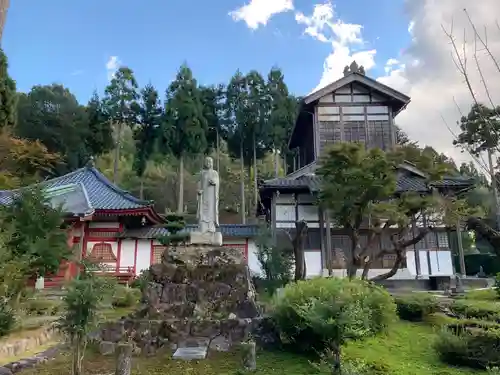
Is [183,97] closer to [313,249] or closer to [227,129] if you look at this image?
[227,129]

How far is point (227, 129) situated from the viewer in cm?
3706

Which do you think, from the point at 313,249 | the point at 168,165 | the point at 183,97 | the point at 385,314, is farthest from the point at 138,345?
the point at 168,165

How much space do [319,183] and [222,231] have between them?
22.6ft

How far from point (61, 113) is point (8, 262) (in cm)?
2858

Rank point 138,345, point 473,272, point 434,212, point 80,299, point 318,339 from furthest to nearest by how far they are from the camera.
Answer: point 473,272 → point 434,212 → point 138,345 → point 318,339 → point 80,299

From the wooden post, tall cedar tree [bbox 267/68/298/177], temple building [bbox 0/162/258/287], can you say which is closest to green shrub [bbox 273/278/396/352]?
the wooden post

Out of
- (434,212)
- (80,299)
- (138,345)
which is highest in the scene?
(434,212)

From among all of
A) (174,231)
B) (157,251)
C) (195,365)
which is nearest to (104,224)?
(157,251)

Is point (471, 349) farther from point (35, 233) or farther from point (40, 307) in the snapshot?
point (40, 307)

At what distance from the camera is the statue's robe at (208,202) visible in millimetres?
11055

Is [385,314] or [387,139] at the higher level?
[387,139]

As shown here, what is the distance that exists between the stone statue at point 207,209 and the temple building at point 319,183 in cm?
890

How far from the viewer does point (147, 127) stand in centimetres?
3638

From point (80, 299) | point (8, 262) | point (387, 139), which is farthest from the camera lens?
point (387, 139)
